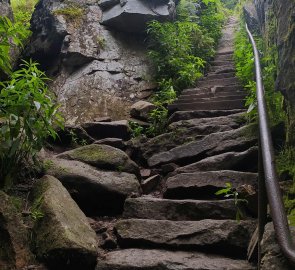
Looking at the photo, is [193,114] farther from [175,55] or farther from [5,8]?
[5,8]

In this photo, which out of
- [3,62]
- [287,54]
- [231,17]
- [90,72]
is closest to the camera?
[3,62]

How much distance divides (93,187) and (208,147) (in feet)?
5.65

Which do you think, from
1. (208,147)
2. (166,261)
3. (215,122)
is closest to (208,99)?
(215,122)

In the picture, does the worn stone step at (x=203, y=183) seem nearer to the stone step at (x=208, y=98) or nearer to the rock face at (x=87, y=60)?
the stone step at (x=208, y=98)

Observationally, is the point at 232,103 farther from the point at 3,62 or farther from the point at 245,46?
the point at 3,62

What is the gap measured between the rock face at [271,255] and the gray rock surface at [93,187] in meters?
2.04

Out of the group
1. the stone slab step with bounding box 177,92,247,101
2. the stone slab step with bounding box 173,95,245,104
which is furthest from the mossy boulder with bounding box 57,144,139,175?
the stone slab step with bounding box 177,92,247,101

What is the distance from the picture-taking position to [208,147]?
4801 millimetres

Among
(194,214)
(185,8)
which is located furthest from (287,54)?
(185,8)

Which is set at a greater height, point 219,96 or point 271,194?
point 219,96

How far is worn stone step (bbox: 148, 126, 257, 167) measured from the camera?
4523 mm

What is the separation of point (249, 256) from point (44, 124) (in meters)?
2.16

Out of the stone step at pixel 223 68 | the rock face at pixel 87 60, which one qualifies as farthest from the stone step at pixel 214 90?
the stone step at pixel 223 68

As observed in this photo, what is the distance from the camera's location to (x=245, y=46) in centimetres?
803
